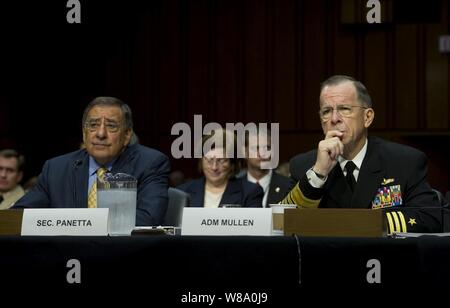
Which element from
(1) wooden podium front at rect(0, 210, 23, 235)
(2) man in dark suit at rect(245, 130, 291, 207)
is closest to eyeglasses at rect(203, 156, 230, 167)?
(2) man in dark suit at rect(245, 130, 291, 207)

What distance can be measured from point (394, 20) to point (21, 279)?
7.47 metres

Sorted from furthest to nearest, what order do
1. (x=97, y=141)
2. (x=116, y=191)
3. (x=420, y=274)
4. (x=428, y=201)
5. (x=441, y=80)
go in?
(x=441, y=80) → (x=97, y=141) → (x=428, y=201) → (x=116, y=191) → (x=420, y=274)

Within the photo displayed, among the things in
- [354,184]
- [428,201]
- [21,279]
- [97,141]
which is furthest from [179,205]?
[21,279]

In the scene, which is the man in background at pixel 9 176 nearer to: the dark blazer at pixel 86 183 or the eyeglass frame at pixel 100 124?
the dark blazer at pixel 86 183

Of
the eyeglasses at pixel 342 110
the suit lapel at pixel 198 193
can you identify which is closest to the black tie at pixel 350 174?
the eyeglasses at pixel 342 110

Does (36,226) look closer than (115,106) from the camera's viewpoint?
Yes

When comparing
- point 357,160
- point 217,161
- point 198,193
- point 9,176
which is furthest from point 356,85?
point 9,176

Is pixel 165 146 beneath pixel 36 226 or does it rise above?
above

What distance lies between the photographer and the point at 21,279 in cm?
234

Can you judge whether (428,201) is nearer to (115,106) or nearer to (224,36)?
(115,106)

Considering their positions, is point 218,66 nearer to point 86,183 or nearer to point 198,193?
point 198,193

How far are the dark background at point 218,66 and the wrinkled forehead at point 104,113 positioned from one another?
5.29 metres

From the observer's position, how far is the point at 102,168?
3568 mm

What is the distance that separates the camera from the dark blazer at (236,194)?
4637mm
